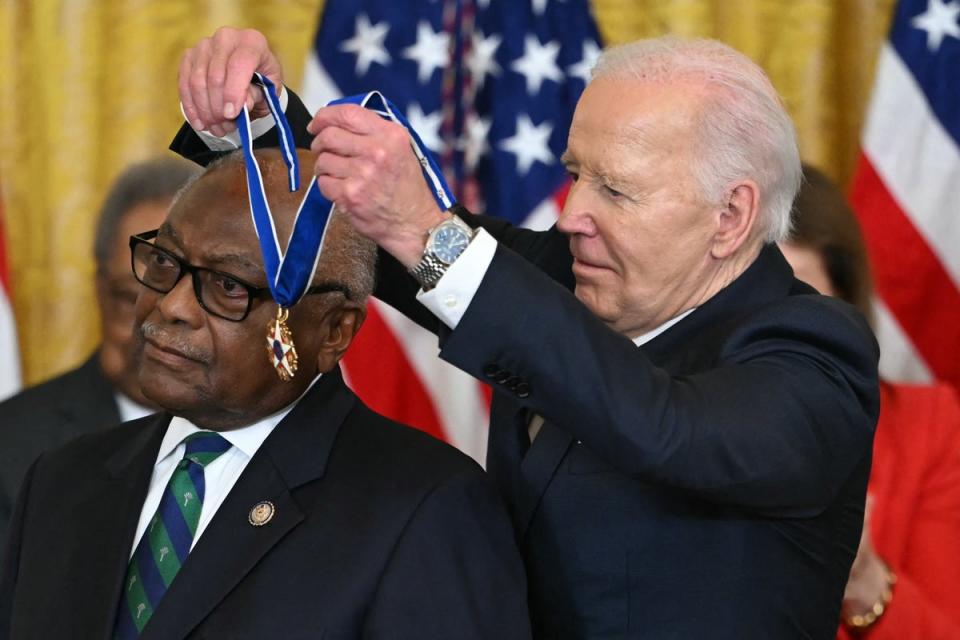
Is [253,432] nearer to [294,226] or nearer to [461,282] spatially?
[294,226]

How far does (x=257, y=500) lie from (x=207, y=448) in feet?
0.42

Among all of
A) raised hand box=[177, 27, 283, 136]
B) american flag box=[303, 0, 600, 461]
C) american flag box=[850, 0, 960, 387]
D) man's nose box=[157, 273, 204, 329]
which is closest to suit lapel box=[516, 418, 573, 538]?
man's nose box=[157, 273, 204, 329]

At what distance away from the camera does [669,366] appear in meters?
1.93

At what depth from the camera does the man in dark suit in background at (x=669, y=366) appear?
5.22 ft

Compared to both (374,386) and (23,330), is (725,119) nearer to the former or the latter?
(374,386)

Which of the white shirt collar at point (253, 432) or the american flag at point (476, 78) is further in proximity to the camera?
the american flag at point (476, 78)

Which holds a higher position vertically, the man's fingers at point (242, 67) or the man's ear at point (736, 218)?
the man's fingers at point (242, 67)

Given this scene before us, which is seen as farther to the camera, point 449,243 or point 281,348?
point 281,348

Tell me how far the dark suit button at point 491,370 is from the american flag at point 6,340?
7.36 feet

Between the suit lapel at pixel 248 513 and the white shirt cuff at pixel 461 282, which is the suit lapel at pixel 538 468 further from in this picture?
the white shirt cuff at pixel 461 282

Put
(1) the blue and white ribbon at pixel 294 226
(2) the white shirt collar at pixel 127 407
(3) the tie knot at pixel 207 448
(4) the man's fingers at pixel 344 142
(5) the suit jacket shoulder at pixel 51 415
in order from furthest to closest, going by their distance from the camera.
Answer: (2) the white shirt collar at pixel 127 407, (5) the suit jacket shoulder at pixel 51 415, (3) the tie knot at pixel 207 448, (1) the blue and white ribbon at pixel 294 226, (4) the man's fingers at pixel 344 142

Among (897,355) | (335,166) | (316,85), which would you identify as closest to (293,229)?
(335,166)

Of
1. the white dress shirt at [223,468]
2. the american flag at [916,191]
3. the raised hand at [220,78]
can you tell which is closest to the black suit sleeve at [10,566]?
the white dress shirt at [223,468]

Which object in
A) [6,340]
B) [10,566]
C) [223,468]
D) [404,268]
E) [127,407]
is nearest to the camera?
[223,468]
